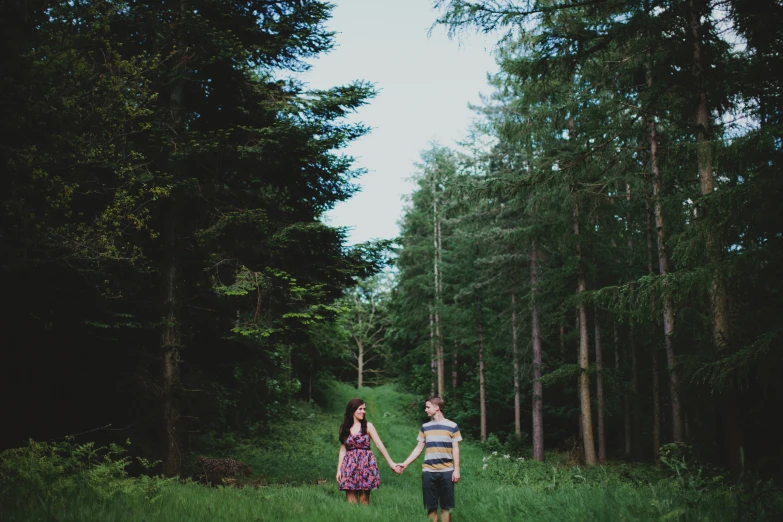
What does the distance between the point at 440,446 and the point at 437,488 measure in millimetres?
577

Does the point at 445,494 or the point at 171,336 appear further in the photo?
the point at 171,336

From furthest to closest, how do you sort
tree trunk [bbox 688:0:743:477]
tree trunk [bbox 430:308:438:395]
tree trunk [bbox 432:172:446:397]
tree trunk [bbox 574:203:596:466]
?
tree trunk [bbox 430:308:438:395], tree trunk [bbox 432:172:446:397], tree trunk [bbox 574:203:596:466], tree trunk [bbox 688:0:743:477]

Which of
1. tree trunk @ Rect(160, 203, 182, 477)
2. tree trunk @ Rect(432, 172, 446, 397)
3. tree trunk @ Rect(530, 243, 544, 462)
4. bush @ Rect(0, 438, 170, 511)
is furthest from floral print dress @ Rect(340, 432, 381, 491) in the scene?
tree trunk @ Rect(432, 172, 446, 397)

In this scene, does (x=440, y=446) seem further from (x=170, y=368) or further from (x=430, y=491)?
(x=170, y=368)

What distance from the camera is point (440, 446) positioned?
6.36 metres

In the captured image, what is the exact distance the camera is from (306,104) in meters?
11.1

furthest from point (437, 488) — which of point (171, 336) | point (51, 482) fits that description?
point (171, 336)

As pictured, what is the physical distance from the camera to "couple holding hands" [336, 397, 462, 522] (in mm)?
6359

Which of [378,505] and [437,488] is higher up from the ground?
[437,488]

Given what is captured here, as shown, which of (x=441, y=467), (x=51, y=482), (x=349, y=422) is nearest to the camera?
(x=51, y=482)

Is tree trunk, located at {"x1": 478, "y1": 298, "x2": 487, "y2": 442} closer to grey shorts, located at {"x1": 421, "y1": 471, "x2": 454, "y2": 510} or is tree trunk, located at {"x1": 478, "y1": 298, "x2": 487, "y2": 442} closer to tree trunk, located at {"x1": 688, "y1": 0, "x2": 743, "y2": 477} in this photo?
tree trunk, located at {"x1": 688, "y1": 0, "x2": 743, "y2": 477}

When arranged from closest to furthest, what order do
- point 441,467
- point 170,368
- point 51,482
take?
point 51,482
point 441,467
point 170,368

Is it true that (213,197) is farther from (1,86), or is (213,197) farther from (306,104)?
(1,86)

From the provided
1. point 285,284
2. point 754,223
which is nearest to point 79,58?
point 285,284
